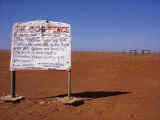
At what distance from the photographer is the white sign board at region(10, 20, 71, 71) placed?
593 cm

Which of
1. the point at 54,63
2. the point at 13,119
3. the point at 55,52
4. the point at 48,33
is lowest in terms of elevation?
the point at 13,119

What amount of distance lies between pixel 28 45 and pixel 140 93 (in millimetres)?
4616

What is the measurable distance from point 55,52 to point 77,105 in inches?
73.7

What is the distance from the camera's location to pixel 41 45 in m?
6.07

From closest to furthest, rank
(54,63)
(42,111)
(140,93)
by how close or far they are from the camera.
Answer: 1. (42,111)
2. (54,63)
3. (140,93)

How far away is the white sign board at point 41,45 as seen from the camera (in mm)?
5926

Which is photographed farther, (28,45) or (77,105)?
(28,45)

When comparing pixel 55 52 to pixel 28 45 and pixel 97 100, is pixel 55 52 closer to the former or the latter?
pixel 28 45

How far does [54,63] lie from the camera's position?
5.95 m

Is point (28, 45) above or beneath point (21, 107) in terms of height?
above

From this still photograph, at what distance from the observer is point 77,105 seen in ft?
18.3

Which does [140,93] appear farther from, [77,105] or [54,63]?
[54,63]

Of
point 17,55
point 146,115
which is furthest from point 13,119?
point 146,115

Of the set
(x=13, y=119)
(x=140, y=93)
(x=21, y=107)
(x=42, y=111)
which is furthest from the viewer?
(x=140, y=93)
